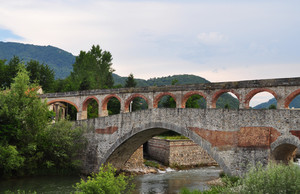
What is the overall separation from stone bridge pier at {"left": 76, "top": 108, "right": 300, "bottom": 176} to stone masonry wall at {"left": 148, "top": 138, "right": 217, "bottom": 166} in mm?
8017

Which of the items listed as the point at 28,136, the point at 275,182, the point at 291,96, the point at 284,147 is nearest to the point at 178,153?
the point at 291,96

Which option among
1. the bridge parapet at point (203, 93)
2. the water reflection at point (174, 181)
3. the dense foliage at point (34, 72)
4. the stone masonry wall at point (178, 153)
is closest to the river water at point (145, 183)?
the water reflection at point (174, 181)

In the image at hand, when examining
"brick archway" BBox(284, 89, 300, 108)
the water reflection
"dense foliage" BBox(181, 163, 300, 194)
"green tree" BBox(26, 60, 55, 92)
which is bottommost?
the water reflection

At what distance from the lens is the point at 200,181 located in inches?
952

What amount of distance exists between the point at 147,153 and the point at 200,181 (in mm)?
10586

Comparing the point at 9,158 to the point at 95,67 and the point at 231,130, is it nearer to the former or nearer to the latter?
the point at 231,130

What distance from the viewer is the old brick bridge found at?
53.8 ft

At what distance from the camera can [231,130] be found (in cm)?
1753

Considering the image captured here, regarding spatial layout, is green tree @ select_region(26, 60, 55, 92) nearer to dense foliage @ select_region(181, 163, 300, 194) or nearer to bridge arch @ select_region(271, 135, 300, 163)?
bridge arch @ select_region(271, 135, 300, 163)

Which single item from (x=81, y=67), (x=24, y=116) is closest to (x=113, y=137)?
(x=24, y=116)

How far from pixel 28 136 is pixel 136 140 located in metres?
7.37

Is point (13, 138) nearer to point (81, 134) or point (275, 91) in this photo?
point (81, 134)

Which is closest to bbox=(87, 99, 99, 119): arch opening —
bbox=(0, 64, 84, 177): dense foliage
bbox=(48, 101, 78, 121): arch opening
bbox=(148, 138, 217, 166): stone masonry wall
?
bbox=(48, 101, 78, 121): arch opening

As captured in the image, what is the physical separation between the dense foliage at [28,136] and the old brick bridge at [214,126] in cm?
213
